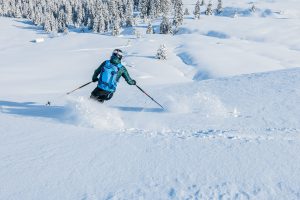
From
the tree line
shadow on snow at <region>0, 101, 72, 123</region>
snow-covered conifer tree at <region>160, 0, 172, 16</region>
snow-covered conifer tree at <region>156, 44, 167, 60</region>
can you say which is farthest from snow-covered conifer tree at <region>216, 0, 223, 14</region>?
shadow on snow at <region>0, 101, 72, 123</region>

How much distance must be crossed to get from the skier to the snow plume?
1.28 ft

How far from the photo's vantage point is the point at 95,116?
330 inches

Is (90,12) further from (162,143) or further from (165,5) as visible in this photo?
(162,143)

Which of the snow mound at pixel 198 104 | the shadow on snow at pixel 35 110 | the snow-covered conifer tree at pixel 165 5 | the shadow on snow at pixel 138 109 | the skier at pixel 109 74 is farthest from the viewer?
→ the snow-covered conifer tree at pixel 165 5

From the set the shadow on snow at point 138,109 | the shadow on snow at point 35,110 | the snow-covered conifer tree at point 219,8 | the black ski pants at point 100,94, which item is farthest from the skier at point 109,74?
the snow-covered conifer tree at point 219,8

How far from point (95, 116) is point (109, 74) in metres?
1.74

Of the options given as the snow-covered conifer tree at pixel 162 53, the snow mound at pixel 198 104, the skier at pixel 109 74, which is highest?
the skier at pixel 109 74

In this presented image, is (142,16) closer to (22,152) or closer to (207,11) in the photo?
(207,11)

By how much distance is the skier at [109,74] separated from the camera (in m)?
9.70

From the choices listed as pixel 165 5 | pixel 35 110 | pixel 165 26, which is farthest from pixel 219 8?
pixel 35 110

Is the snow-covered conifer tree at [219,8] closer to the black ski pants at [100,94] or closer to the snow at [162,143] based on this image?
the snow at [162,143]

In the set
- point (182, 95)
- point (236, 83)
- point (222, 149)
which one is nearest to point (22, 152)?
point (222, 149)

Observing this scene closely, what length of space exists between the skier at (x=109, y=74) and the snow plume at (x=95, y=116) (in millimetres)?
389

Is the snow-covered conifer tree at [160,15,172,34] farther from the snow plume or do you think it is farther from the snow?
the snow plume
